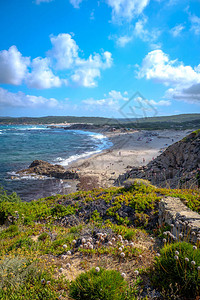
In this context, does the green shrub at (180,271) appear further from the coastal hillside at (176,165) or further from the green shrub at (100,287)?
the coastal hillside at (176,165)

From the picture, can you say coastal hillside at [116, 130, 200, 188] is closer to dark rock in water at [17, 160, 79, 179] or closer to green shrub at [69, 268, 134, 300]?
green shrub at [69, 268, 134, 300]

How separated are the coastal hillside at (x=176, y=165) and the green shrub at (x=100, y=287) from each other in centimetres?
898

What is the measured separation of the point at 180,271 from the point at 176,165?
11.1 meters

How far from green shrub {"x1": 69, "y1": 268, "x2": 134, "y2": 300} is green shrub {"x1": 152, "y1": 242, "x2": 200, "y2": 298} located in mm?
716

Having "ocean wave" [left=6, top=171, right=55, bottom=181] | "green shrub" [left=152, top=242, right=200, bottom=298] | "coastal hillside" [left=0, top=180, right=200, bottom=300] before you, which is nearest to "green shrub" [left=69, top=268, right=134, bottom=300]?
"coastal hillside" [left=0, top=180, right=200, bottom=300]

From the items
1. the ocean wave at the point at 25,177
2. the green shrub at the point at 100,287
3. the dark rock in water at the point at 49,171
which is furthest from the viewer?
the dark rock in water at the point at 49,171

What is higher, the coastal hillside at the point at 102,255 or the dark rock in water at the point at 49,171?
the coastal hillside at the point at 102,255

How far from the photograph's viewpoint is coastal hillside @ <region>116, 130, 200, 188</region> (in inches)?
456

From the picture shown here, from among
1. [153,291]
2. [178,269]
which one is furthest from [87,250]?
[178,269]

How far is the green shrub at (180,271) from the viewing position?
9.41 ft

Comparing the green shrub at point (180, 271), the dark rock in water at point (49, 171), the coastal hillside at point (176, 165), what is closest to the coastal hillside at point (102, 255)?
the green shrub at point (180, 271)

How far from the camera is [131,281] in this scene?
3326 mm

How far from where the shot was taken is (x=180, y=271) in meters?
3.03

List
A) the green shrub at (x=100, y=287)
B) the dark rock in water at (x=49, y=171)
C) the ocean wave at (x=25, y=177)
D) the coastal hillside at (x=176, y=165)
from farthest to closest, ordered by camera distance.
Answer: the dark rock in water at (x=49, y=171) → the ocean wave at (x=25, y=177) → the coastal hillside at (x=176, y=165) → the green shrub at (x=100, y=287)
